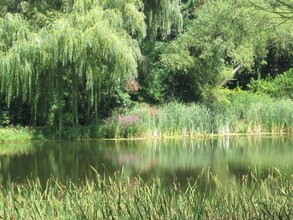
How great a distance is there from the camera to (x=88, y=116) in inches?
695

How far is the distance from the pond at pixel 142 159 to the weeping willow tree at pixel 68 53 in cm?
189

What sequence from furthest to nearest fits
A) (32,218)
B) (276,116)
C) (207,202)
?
(276,116) → (207,202) → (32,218)

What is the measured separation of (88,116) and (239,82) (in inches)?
496

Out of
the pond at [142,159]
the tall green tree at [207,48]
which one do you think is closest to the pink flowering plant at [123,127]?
the pond at [142,159]

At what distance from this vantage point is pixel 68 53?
14.6 metres

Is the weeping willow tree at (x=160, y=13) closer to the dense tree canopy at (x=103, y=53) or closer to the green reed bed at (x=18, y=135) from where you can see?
the dense tree canopy at (x=103, y=53)

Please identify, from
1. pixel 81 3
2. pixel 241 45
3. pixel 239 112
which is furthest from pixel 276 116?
pixel 81 3

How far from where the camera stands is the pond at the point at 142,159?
337 inches

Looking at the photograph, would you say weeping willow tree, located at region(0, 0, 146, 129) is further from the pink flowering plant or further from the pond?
the pond

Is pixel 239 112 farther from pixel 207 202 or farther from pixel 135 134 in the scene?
pixel 207 202

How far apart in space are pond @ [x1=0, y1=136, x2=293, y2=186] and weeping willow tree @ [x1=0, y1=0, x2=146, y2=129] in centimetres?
189

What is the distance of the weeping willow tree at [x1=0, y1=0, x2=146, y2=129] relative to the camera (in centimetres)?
1452

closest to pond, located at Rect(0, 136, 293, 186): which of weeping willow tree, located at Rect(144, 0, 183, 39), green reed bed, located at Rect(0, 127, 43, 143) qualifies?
green reed bed, located at Rect(0, 127, 43, 143)

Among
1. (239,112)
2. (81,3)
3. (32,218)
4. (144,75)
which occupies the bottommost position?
(32,218)
